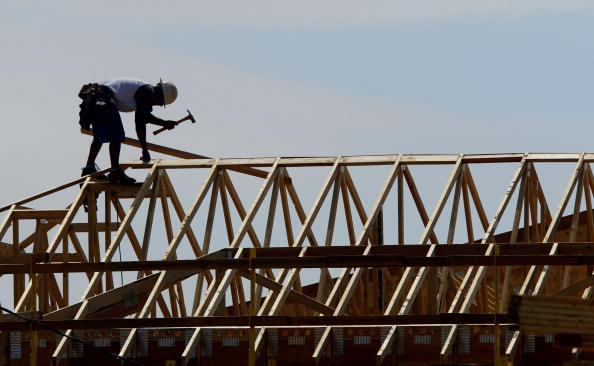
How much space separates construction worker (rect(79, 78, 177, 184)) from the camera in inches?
1207

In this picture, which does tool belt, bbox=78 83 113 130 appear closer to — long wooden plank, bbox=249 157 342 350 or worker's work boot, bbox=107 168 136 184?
worker's work boot, bbox=107 168 136 184

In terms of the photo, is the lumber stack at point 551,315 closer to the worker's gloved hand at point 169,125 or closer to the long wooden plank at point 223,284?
Result: the long wooden plank at point 223,284

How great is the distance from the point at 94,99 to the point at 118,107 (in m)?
0.48

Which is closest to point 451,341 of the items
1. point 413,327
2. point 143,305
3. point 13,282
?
point 413,327

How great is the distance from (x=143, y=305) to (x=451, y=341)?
5196mm

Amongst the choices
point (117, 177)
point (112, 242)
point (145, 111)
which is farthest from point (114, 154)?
point (112, 242)

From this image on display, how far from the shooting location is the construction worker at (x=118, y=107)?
1207 inches

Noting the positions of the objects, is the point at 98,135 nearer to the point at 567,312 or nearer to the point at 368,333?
the point at 368,333

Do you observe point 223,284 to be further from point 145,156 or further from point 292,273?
point 145,156

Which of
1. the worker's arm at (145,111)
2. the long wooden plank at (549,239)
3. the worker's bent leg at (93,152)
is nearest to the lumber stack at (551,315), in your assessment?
the long wooden plank at (549,239)

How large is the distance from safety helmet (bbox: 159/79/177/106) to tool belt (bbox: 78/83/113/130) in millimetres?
886

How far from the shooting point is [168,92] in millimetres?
30953

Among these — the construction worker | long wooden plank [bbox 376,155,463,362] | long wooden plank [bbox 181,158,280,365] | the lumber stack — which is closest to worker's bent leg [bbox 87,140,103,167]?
the construction worker

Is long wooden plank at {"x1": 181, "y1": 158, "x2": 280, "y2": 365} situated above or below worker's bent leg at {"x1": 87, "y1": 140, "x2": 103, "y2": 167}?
below
